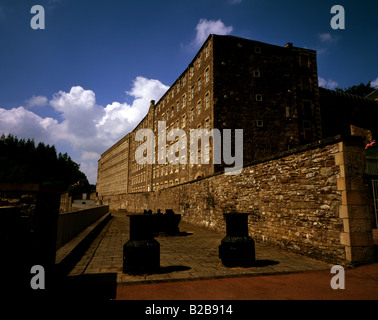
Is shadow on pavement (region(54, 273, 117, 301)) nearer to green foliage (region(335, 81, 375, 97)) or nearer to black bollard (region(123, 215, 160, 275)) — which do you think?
black bollard (region(123, 215, 160, 275))

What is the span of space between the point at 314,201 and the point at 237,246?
249 cm

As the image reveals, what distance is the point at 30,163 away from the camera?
1927 inches

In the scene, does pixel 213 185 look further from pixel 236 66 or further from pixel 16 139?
pixel 16 139

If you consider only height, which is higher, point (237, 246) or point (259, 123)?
point (259, 123)

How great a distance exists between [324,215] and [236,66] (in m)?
19.7

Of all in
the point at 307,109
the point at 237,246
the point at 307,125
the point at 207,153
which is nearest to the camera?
the point at 237,246

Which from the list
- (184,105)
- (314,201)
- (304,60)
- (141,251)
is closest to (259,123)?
(304,60)

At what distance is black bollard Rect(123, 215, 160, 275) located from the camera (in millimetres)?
4883

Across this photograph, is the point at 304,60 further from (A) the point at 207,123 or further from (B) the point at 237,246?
(B) the point at 237,246

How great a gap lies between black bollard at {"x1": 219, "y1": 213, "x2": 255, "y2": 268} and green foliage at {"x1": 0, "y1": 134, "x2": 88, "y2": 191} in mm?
44277

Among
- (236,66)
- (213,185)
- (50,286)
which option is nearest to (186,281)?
(50,286)

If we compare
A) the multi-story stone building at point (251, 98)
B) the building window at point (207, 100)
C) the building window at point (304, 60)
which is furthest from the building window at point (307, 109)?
the building window at point (207, 100)

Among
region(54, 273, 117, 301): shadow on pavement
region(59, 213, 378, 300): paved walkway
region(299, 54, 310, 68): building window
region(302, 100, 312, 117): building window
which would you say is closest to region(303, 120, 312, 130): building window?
region(302, 100, 312, 117): building window

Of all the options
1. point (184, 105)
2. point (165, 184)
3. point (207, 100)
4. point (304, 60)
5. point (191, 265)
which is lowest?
point (191, 265)
